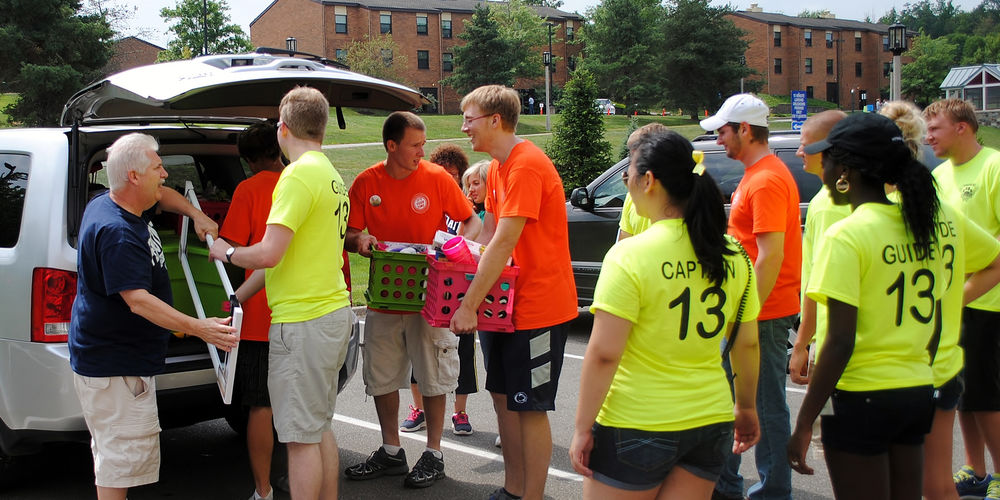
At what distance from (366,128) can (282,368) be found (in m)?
39.9

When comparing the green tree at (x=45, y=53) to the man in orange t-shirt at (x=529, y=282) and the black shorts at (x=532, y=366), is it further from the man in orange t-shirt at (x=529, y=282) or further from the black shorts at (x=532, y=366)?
the black shorts at (x=532, y=366)

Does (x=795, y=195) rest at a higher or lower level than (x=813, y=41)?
lower

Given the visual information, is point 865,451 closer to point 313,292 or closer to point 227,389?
point 313,292

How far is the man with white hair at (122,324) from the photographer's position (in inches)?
142

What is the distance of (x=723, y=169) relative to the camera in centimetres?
799

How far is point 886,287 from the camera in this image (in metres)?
2.78

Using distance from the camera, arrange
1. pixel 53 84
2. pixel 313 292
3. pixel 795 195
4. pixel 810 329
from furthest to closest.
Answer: pixel 53 84 → pixel 795 195 → pixel 313 292 → pixel 810 329

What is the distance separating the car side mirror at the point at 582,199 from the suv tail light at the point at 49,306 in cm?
569

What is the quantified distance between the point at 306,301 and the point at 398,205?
1.28 m

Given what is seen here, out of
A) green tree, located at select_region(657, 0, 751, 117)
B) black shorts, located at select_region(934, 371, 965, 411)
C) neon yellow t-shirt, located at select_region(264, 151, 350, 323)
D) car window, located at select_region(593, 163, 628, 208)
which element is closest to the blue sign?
car window, located at select_region(593, 163, 628, 208)

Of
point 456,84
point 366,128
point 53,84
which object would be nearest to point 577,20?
point 456,84

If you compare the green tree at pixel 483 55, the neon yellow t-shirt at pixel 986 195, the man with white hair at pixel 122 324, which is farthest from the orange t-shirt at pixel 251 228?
A: the green tree at pixel 483 55

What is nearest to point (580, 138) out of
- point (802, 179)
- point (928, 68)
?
point (802, 179)

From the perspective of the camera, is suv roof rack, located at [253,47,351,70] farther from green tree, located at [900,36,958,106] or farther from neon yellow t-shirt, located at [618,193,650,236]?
green tree, located at [900,36,958,106]
